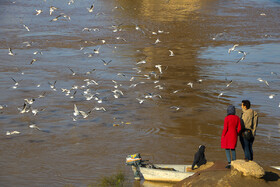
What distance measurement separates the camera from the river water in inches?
566

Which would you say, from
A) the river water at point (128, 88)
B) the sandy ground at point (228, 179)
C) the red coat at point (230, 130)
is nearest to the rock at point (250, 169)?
the sandy ground at point (228, 179)

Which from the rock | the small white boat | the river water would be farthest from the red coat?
the river water

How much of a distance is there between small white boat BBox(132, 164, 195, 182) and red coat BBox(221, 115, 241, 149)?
3.27ft

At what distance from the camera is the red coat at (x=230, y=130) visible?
408 inches

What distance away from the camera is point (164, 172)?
36.5 ft

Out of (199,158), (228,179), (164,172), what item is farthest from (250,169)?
(164,172)

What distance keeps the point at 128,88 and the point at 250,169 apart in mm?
13173

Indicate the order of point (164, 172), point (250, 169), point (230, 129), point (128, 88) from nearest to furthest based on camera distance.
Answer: point (250, 169) < point (230, 129) < point (164, 172) < point (128, 88)

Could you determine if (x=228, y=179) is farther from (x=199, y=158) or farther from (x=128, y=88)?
(x=128, y=88)

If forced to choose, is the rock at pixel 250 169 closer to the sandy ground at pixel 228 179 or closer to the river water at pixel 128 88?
the sandy ground at pixel 228 179

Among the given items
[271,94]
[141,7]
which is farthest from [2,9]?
[271,94]

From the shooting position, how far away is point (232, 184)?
8.97 meters

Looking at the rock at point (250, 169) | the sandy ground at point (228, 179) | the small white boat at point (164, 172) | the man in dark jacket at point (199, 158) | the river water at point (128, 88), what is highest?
the rock at point (250, 169)

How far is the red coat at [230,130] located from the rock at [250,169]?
51.9 inches
